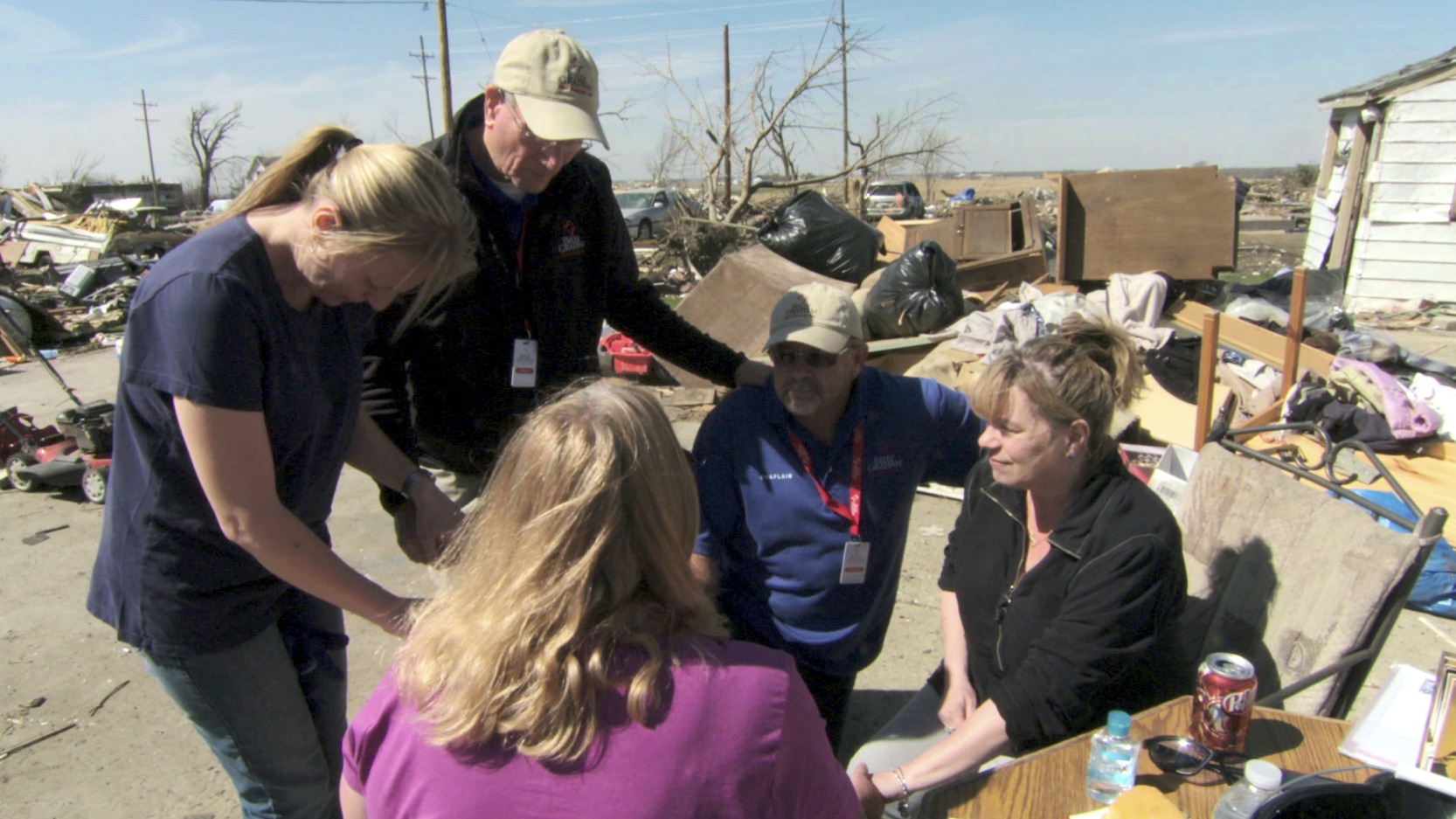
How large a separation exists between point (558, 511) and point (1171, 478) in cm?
330

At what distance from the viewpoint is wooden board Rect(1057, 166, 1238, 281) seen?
8.29 metres

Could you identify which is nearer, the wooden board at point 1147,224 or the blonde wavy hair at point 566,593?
the blonde wavy hair at point 566,593

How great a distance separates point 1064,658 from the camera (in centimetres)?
189

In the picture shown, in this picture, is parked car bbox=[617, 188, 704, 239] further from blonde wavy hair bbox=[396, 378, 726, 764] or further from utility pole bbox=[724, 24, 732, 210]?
blonde wavy hair bbox=[396, 378, 726, 764]

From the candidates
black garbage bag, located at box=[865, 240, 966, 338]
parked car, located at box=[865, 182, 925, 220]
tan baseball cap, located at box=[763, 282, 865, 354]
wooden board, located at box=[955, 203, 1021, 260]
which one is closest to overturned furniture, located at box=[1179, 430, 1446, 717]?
tan baseball cap, located at box=[763, 282, 865, 354]

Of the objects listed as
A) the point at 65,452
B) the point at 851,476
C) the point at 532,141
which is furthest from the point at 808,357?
the point at 65,452

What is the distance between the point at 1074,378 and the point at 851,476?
594mm

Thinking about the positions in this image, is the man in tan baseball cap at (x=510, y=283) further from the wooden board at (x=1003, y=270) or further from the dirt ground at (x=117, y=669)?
the wooden board at (x=1003, y=270)

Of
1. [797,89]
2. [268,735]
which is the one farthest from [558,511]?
[797,89]

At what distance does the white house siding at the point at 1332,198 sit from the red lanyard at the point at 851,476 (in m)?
12.4

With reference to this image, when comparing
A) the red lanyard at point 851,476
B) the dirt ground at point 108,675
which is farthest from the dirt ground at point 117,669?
the red lanyard at point 851,476

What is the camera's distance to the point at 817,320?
A: 224cm

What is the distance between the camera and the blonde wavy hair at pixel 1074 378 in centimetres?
200

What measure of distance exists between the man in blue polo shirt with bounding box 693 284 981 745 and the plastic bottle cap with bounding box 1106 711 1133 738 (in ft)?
2.42
